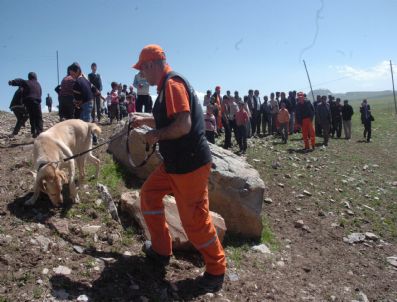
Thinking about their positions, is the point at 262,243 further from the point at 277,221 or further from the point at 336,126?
the point at 336,126

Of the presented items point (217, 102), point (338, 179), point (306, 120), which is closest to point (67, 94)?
point (217, 102)

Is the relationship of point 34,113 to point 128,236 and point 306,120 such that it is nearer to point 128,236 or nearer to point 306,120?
point 128,236

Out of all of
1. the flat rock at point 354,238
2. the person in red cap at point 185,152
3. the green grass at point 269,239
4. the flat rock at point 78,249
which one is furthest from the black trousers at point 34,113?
the flat rock at point 354,238

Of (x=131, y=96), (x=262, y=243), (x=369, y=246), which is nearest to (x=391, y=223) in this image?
(x=369, y=246)

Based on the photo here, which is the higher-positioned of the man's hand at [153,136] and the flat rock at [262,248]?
the man's hand at [153,136]

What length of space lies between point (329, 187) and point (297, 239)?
4.09 m

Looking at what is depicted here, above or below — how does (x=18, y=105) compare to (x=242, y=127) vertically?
above

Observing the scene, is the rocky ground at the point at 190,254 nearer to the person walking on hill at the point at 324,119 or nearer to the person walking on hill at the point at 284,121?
the person walking on hill at the point at 284,121

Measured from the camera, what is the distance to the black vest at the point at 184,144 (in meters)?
4.52

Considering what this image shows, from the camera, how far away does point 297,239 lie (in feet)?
27.4

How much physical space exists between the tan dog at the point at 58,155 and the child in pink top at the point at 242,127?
821 cm

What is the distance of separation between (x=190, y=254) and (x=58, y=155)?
2758mm

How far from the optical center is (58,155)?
21.5 feet

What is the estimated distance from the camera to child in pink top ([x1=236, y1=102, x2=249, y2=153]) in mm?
15273
